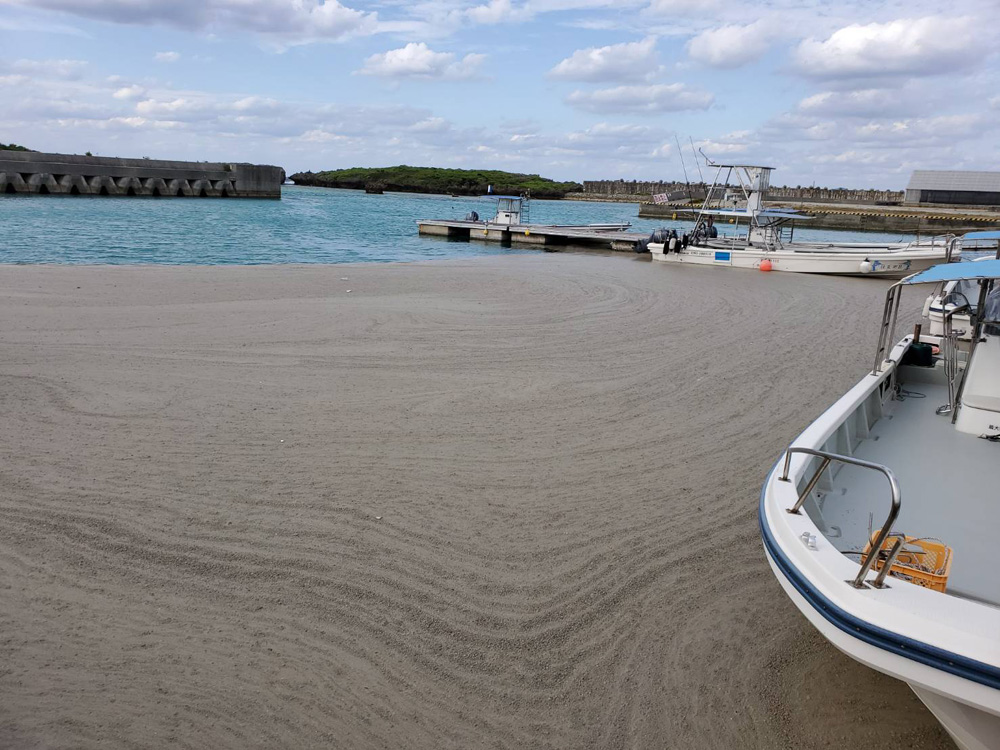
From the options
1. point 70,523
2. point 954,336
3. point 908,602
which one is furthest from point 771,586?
point 70,523

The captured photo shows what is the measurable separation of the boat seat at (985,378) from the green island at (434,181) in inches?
4953

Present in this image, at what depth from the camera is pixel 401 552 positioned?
5.16 m

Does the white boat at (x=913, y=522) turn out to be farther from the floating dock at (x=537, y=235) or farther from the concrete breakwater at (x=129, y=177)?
the concrete breakwater at (x=129, y=177)

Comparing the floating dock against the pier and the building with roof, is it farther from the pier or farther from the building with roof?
the building with roof

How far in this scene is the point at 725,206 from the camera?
92.8ft

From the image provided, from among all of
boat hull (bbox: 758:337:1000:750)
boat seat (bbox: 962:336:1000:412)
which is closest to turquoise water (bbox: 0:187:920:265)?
boat seat (bbox: 962:336:1000:412)

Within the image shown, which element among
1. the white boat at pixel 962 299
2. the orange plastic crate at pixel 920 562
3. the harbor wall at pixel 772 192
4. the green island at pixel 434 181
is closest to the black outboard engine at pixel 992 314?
the white boat at pixel 962 299

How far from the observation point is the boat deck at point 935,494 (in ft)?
14.3

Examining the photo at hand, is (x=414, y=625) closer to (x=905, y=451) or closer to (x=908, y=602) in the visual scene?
(x=908, y=602)

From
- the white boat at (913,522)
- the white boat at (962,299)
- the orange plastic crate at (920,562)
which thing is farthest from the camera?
the white boat at (962,299)

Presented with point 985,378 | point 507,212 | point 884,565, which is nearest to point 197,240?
point 507,212

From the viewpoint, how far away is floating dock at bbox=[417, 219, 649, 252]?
34.1m

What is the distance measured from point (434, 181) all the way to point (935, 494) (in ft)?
488

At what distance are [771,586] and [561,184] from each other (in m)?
159
